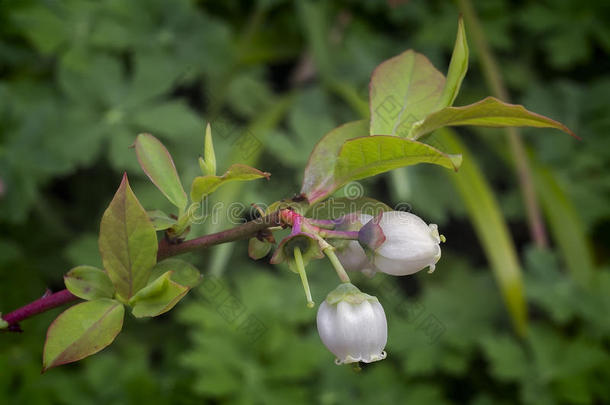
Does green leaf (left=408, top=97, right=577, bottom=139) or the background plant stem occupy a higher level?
green leaf (left=408, top=97, right=577, bottom=139)

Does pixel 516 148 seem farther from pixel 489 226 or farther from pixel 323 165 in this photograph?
pixel 323 165

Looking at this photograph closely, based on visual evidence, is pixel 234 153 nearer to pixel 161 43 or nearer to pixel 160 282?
pixel 161 43

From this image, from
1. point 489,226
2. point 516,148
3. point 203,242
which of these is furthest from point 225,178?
point 516,148

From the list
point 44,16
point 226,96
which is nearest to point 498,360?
point 226,96

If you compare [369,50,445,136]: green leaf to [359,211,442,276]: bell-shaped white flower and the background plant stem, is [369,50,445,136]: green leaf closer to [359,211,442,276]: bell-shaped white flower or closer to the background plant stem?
[359,211,442,276]: bell-shaped white flower

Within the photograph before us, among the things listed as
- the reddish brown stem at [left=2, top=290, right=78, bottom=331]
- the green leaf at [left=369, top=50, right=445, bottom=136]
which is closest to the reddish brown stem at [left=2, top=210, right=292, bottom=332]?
the reddish brown stem at [left=2, top=290, right=78, bottom=331]

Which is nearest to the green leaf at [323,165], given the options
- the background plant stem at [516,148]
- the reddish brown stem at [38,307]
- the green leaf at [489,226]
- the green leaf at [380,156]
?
the green leaf at [380,156]
